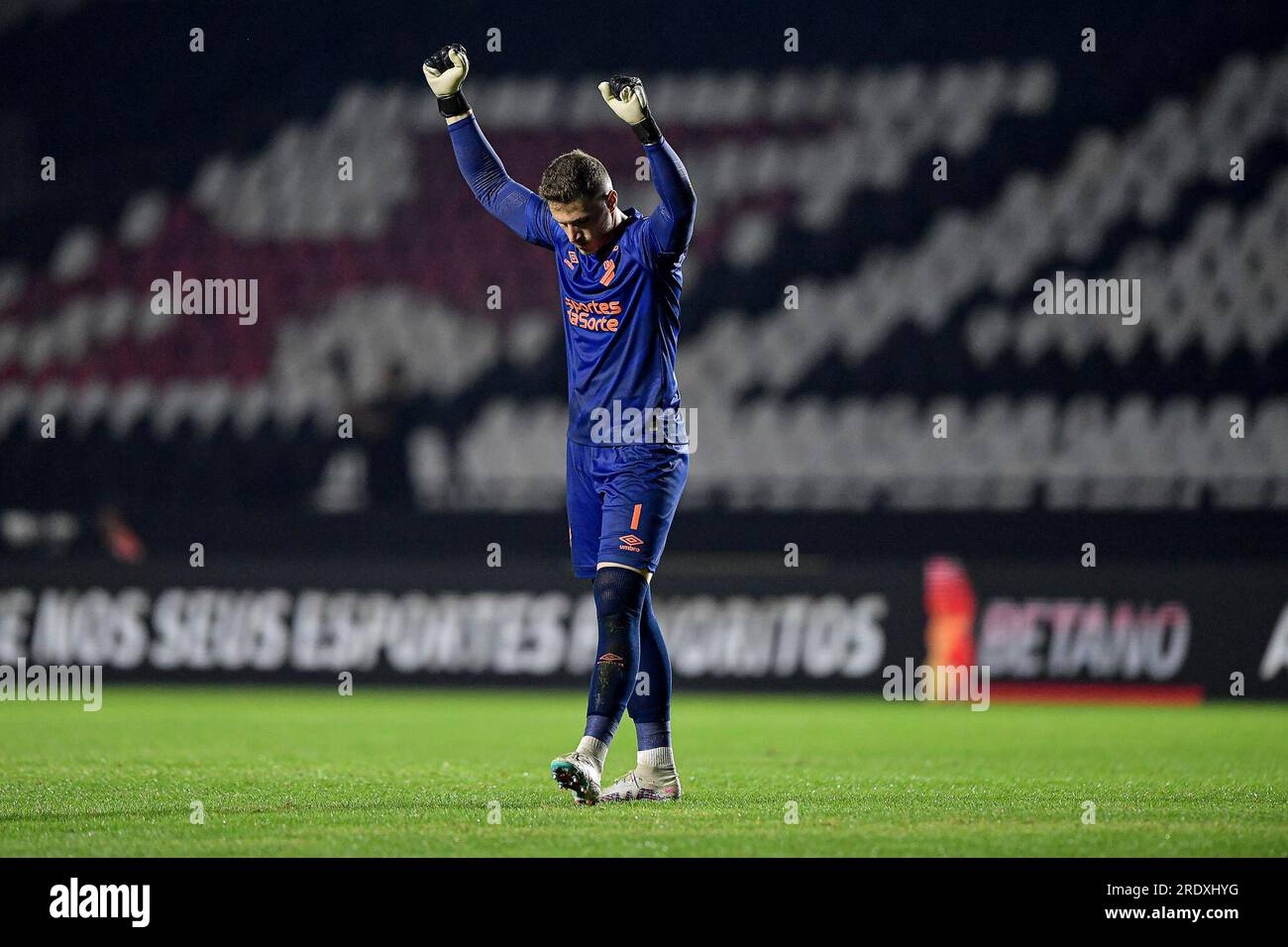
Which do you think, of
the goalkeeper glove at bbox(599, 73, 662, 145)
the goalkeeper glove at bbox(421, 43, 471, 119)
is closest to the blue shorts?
the goalkeeper glove at bbox(599, 73, 662, 145)

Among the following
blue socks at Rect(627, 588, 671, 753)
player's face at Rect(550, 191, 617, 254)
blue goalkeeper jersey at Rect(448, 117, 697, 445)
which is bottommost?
blue socks at Rect(627, 588, 671, 753)

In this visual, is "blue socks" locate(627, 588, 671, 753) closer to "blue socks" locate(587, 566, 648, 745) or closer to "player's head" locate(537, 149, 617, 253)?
"blue socks" locate(587, 566, 648, 745)

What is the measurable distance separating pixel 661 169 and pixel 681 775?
8.68 feet

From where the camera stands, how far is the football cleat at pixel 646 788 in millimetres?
6141

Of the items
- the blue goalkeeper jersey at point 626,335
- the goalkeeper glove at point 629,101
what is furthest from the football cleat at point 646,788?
the goalkeeper glove at point 629,101

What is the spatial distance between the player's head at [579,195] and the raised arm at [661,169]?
180 millimetres

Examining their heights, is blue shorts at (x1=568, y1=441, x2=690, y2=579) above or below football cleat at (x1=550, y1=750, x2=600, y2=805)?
above

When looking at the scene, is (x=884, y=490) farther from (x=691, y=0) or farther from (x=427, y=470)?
(x=691, y=0)

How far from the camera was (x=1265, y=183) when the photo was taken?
1619 centimetres

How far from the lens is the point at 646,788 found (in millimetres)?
6203

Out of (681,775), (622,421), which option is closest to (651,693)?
(622,421)

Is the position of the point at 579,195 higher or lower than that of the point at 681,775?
higher

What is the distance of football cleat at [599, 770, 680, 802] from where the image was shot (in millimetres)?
6141

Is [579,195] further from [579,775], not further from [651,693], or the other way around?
[579,775]
